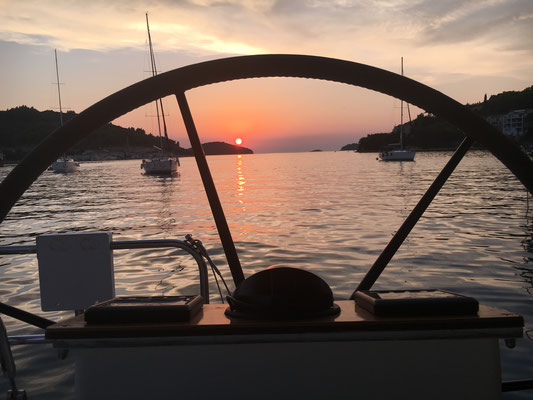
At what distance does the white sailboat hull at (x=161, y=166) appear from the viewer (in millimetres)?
77188

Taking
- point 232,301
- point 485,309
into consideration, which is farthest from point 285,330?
point 485,309

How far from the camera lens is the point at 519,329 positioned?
1.90m

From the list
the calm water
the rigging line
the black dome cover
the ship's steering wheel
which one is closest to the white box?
the ship's steering wheel

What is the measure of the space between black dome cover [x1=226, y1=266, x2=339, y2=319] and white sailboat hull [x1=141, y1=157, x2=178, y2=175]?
76.1m

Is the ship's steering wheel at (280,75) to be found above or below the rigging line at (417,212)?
above

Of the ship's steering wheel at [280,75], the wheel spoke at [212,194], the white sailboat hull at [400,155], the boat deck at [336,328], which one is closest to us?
the boat deck at [336,328]

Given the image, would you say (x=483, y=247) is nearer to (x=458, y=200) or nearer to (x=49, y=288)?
(x=49, y=288)

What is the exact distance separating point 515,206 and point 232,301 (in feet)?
87.1

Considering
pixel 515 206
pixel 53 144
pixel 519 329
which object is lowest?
pixel 515 206

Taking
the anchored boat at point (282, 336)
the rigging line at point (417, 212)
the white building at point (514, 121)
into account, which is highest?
the white building at point (514, 121)

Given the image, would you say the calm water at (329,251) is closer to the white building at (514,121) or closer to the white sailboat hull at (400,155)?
the white sailboat hull at (400,155)

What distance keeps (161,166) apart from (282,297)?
78.2 metres

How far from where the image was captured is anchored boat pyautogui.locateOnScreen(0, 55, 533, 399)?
1907mm

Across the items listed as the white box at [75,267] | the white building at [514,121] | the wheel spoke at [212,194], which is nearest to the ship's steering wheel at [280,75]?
the wheel spoke at [212,194]
